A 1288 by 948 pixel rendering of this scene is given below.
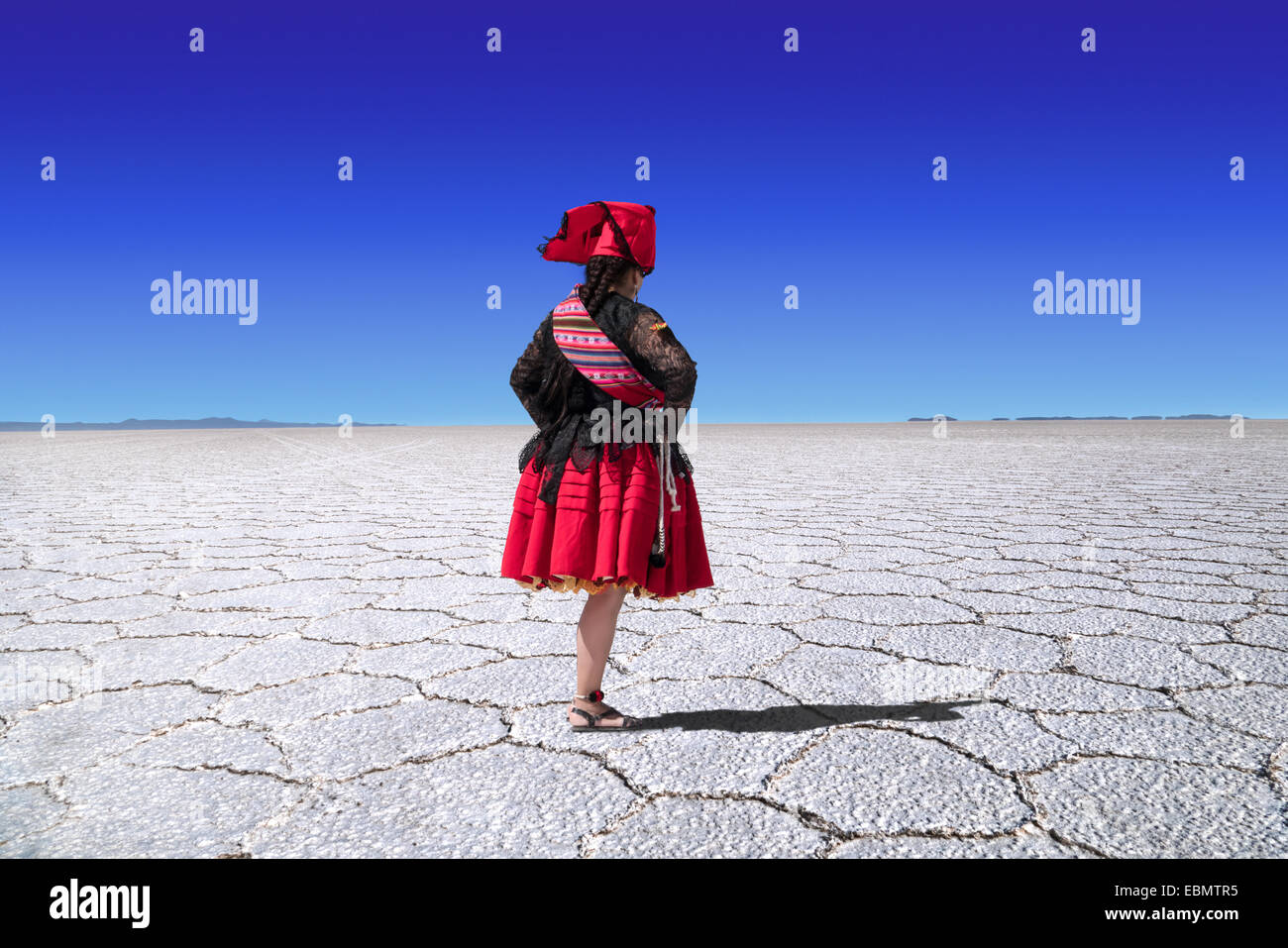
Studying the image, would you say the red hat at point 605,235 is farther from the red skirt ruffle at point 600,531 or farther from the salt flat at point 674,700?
the salt flat at point 674,700

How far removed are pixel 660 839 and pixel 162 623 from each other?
1801mm

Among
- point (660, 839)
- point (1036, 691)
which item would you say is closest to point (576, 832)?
point (660, 839)

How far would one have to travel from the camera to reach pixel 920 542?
354cm

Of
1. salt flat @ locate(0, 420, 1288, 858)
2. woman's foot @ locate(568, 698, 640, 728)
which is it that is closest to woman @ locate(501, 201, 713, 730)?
woman's foot @ locate(568, 698, 640, 728)

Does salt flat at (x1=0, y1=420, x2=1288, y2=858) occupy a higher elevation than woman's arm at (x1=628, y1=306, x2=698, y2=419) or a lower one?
lower

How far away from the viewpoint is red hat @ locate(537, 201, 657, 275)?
1561 millimetres

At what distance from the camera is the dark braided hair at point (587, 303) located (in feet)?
5.08

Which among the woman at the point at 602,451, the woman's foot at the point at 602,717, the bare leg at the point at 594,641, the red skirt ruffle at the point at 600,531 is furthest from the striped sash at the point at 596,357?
the woman's foot at the point at 602,717

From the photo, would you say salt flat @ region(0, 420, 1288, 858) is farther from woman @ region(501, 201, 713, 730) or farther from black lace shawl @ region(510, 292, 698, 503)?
black lace shawl @ region(510, 292, 698, 503)

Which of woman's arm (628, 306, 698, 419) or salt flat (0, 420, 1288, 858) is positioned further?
woman's arm (628, 306, 698, 419)


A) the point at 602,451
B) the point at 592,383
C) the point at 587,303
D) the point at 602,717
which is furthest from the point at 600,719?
the point at 587,303

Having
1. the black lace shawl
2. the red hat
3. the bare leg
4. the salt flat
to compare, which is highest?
the red hat

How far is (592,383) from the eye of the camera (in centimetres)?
159

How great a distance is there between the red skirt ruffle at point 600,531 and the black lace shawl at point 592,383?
0.02 metres
